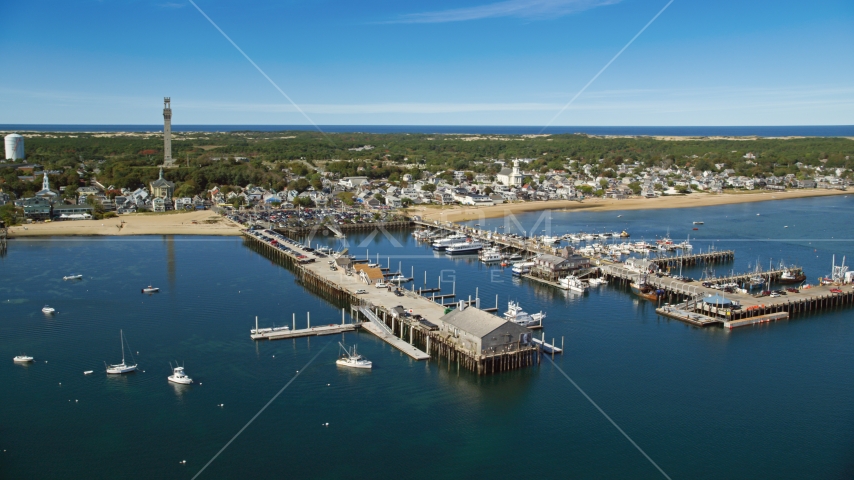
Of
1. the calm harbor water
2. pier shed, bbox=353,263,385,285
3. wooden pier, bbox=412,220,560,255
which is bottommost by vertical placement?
the calm harbor water

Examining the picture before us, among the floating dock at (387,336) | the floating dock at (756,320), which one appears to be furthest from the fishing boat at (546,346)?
the floating dock at (756,320)

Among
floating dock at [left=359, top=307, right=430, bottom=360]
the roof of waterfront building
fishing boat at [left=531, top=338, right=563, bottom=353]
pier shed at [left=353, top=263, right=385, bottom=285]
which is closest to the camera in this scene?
the roof of waterfront building

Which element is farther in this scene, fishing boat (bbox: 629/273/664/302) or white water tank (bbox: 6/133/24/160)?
white water tank (bbox: 6/133/24/160)

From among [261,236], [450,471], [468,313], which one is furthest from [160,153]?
[450,471]

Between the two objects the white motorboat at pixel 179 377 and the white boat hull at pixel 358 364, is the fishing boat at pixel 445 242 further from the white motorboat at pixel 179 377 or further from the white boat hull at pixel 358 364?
the white motorboat at pixel 179 377

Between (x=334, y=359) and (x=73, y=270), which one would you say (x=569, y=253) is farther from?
(x=73, y=270)

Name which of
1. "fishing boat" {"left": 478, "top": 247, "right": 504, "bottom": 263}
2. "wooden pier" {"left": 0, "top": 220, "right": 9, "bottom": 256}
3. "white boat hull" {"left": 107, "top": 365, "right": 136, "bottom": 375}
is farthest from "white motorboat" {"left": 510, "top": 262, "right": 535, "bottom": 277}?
"wooden pier" {"left": 0, "top": 220, "right": 9, "bottom": 256}

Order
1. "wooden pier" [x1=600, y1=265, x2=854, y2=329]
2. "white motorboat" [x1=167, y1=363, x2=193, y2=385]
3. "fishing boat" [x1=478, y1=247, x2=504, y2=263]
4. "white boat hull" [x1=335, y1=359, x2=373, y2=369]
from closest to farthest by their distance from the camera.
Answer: "white motorboat" [x1=167, y1=363, x2=193, y2=385] < "white boat hull" [x1=335, y1=359, x2=373, y2=369] < "wooden pier" [x1=600, y1=265, x2=854, y2=329] < "fishing boat" [x1=478, y1=247, x2=504, y2=263]

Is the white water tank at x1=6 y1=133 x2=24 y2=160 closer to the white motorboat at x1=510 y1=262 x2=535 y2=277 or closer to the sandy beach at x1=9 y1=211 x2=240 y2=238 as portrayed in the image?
the sandy beach at x1=9 y1=211 x2=240 y2=238
